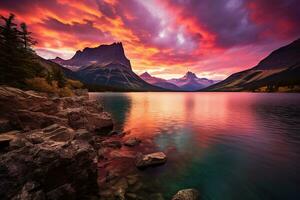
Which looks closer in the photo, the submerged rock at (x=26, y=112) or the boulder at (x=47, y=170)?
the boulder at (x=47, y=170)

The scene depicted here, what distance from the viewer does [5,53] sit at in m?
30.0

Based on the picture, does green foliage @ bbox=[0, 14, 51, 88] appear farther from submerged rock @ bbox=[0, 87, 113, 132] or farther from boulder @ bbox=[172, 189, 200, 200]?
boulder @ bbox=[172, 189, 200, 200]

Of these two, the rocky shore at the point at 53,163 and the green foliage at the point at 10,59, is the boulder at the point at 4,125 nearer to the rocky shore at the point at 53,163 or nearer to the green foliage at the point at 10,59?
the rocky shore at the point at 53,163

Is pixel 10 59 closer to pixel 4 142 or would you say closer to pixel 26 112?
pixel 26 112

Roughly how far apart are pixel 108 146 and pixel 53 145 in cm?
1270

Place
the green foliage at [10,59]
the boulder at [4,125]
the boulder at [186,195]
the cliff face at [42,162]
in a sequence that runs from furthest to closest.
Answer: the green foliage at [10,59] < the boulder at [4,125] < the boulder at [186,195] < the cliff face at [42,162]

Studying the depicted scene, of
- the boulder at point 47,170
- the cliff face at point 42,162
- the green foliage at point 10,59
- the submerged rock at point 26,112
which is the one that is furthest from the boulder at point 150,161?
the green foliage at point 10,59

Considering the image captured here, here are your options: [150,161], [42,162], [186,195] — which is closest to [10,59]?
[42,162]

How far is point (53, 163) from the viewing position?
10.5 m

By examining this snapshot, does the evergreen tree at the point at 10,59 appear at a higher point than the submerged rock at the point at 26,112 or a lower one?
higher

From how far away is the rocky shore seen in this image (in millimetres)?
9672

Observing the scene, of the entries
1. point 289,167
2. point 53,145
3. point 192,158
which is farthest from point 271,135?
point 53,145

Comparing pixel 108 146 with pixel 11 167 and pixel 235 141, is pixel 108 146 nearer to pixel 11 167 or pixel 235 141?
pixel 11 167

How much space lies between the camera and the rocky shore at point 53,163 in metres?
9.67
